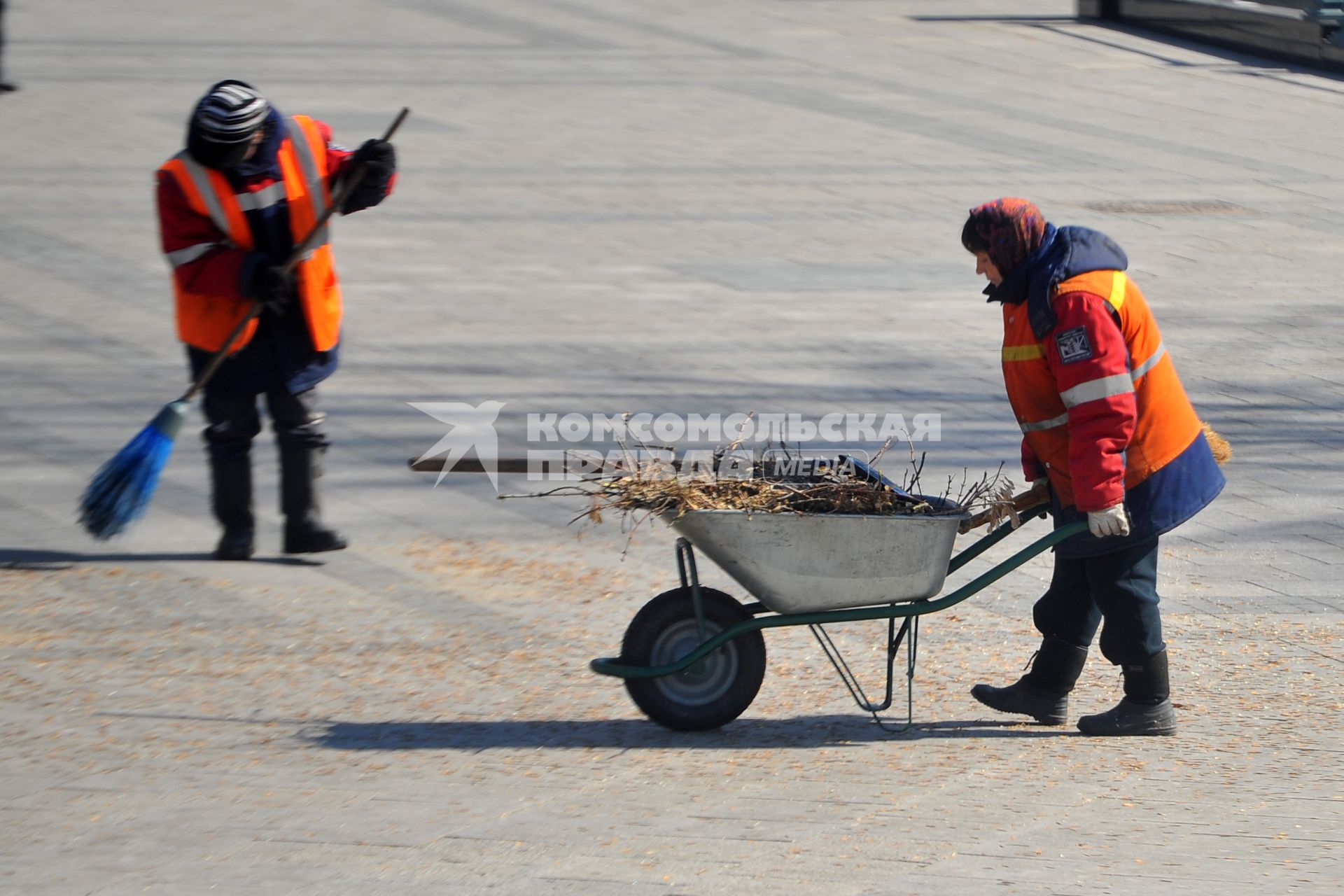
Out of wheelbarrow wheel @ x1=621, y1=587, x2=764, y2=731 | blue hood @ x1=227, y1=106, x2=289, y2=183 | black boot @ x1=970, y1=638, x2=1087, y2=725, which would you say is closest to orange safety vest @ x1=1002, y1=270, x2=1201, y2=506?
black boot @ x1=970, y1=638, x2=1087, y2=725

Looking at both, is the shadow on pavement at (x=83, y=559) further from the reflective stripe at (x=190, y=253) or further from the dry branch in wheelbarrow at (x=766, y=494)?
the dry branch in wheelbarrow at (x=766, y=494)

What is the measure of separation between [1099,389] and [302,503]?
3264 mm

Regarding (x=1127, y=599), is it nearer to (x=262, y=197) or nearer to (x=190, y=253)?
(x=262, y=197)

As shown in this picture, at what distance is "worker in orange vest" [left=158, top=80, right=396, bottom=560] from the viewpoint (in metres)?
5.79

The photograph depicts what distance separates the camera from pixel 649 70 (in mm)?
18000

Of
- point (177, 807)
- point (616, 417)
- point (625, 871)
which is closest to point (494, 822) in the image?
point (625, 871)

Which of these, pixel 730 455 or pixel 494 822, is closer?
pixel 494 822

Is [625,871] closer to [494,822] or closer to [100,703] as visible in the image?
[494,822]

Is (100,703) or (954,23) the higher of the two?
(954,23)

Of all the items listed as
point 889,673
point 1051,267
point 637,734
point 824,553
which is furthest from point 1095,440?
point 637,734

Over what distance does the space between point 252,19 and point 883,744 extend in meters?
18.1

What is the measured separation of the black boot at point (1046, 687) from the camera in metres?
4.87

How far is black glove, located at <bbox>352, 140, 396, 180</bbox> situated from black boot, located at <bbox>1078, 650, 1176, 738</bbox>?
308 cm

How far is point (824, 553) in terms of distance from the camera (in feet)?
14.9
